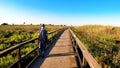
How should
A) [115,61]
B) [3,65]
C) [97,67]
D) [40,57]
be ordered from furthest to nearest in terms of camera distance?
1. [40,57]
2. [115,61]
3. [3,65]
4. [97,67]

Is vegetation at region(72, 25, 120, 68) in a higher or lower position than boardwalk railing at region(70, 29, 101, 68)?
lower

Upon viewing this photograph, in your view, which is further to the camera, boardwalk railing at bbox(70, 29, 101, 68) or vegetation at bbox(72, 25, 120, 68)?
vegetation at bbox(72, 25, 120, 68)

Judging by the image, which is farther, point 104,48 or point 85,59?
point 104,48

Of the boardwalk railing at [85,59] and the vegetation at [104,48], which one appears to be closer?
the boardwalk railing at [85,59]

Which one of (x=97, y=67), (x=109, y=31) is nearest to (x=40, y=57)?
(x=97, y=67)

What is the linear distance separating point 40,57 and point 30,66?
2353mm

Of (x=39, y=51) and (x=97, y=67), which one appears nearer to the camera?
(x=97, y=67)

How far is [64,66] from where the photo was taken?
801 cm

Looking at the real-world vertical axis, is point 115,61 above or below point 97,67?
below

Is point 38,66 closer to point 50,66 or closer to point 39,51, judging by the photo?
point 50,66

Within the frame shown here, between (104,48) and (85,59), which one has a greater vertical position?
(85,59)

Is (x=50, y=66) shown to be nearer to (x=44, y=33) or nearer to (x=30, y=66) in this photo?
(x=30, y=66)

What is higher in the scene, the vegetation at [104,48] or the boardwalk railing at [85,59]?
the boardwalk railing at [85,59]

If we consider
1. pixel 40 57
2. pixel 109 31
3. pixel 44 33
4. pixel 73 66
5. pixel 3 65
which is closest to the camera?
pixel 73 66
